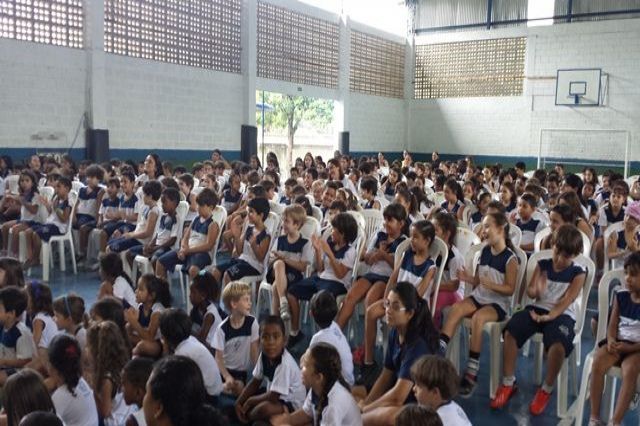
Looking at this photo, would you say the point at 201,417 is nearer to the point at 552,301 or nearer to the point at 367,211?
the point at 552,301

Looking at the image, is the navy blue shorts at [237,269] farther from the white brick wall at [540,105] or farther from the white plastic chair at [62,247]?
the white brick wall at [540,105]

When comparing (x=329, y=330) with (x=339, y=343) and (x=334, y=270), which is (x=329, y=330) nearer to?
(x=339, y=343)

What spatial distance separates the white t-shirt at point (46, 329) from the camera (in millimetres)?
3045

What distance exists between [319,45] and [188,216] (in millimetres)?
9111

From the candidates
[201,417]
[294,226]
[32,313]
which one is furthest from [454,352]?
[32,313]

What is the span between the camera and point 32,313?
317cm

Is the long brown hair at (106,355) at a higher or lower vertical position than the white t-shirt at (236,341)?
higher

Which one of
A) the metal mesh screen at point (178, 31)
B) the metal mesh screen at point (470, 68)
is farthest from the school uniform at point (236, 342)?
the metal mesh screen at point (470, 68)

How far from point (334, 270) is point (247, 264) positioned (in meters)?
0.78

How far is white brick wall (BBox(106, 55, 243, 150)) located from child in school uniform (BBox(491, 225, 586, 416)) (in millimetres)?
8021

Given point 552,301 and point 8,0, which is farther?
point 8,0

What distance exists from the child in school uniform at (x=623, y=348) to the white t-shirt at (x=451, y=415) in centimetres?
104

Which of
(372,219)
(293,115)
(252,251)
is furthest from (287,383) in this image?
(293,115)

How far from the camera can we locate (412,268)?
3.54 meters
